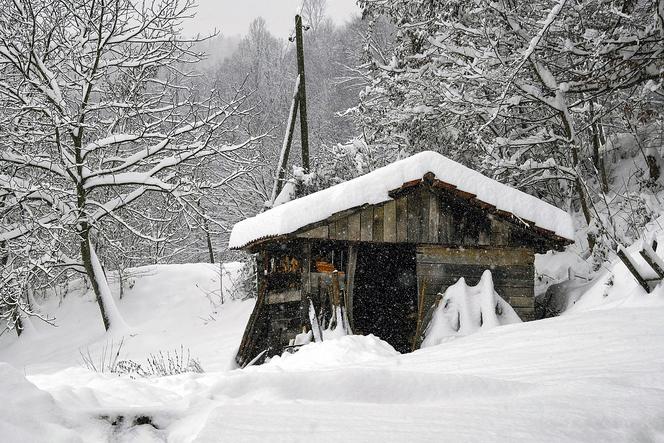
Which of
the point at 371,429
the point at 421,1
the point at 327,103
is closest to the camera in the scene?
the point at 371,429

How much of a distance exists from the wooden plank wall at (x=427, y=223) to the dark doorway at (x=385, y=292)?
2.90m

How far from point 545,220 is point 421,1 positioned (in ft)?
19.3

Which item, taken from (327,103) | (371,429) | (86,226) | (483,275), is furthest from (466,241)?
(327,103)

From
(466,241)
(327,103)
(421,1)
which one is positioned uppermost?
(327,103)

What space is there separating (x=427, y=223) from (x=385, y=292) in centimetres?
413

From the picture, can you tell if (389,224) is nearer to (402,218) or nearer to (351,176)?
(402,218)

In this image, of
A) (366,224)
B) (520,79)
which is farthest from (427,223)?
(520,79)

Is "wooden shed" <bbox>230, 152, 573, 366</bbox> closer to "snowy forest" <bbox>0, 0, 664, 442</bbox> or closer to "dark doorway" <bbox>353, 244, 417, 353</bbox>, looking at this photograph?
"snowy forest" <bbox>0, 0, 664, 442</bbox>

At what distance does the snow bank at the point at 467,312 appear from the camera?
795 centimetres

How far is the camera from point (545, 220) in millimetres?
8414

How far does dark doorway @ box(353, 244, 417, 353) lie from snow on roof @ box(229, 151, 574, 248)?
3377mm

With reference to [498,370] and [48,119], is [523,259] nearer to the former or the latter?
[498,370]

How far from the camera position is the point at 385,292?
12.5 m

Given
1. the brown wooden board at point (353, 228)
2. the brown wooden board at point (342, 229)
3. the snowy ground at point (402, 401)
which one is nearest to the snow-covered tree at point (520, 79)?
the brown wooden board at point (353, 228)
